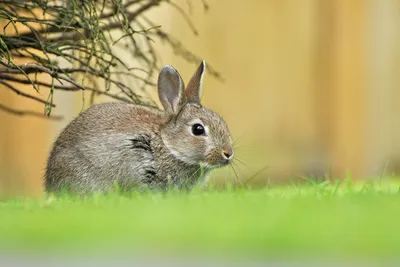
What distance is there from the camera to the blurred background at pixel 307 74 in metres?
9.64

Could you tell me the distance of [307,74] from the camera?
1000cm

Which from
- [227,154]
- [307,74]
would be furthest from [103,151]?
[307,74]

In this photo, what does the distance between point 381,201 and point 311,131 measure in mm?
5877

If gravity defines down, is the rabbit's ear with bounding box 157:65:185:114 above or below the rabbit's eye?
above

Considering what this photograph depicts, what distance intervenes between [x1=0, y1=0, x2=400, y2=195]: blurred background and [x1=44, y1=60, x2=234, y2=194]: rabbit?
4095 millimetres

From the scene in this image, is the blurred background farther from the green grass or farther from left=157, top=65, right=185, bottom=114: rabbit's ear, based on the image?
the green grass

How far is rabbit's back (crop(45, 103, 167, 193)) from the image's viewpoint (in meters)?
4.86

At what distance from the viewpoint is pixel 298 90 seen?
9.91m

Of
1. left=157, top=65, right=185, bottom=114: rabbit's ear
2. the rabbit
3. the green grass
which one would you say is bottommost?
the green grass

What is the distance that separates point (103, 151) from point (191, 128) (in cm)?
47

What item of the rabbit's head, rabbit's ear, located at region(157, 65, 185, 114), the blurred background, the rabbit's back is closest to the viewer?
the rabbit's back

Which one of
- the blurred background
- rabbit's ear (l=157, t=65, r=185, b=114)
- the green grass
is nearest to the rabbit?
rabbit's ear (l=157, t=65, r=185, b=114)

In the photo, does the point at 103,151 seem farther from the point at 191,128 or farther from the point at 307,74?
the point at 307,74

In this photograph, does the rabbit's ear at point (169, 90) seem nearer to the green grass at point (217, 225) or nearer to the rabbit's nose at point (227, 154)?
the rabbit's nose at point (227, 154)
